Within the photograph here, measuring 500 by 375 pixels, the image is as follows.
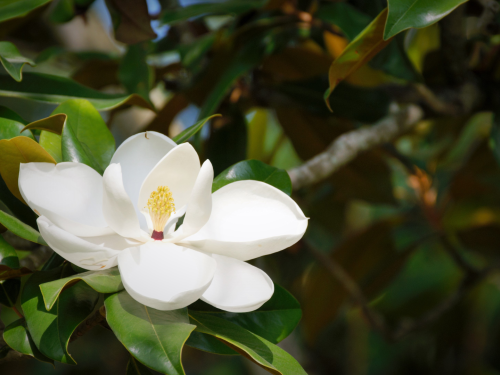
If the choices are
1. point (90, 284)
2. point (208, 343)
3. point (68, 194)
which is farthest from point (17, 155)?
point (208, 343)

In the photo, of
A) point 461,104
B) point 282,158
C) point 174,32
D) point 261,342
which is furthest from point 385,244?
point 261,342

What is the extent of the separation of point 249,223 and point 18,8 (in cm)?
48

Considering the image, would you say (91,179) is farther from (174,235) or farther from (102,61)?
(102,61)

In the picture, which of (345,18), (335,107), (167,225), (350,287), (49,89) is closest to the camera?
(167,225)

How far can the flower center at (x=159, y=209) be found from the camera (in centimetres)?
45

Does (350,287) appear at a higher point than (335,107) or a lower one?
lower

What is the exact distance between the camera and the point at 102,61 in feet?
3.62

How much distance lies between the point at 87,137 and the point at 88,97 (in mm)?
128

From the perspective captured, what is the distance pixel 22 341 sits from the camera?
1.31 ft

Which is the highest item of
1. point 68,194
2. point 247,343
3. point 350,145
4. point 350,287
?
point 68,194

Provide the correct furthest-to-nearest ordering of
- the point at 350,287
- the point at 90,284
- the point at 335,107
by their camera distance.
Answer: the point at 350,287 → the point at 335,107 → the point at 90,284

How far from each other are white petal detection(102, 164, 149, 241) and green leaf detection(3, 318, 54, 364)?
0.42 ft

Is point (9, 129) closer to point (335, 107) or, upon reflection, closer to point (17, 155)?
point (17, 155)

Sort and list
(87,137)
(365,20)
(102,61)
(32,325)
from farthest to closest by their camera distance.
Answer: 1. (102,61)
2. (365,20)
3. (87,137)
4. (32,325)
